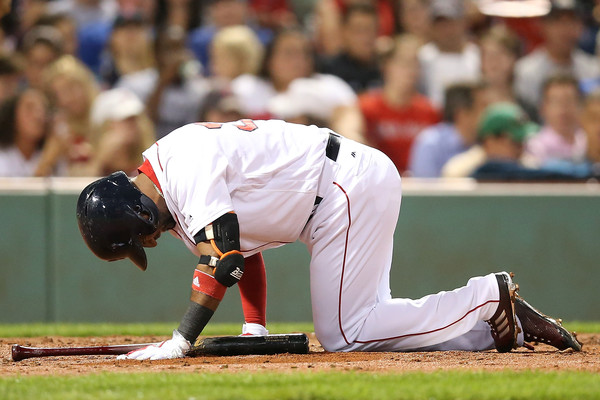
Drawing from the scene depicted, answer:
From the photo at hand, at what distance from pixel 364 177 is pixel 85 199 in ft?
4.66

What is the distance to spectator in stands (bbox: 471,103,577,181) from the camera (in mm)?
8508

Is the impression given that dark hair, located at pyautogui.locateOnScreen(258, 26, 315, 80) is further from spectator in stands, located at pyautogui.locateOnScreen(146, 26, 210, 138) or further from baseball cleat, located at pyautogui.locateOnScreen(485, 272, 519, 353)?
baseball cleat, located at pyautogui.locateOnScreen(485, 272, 519, 353)

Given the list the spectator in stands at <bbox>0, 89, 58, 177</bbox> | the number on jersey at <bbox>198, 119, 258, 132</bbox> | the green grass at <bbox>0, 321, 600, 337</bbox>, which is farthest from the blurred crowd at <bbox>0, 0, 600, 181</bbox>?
the number on jersey at <bbox>198, 119, 258, 132</bbox>

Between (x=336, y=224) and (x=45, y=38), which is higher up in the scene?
(x=45, y=38)

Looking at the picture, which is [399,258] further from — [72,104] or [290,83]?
[72,104]

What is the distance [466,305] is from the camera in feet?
16.0

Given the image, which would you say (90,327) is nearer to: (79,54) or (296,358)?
(296,358)

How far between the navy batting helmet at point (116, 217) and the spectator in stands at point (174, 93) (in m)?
4.87

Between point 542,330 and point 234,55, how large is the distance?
18.7ft

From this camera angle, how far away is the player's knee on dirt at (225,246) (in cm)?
430

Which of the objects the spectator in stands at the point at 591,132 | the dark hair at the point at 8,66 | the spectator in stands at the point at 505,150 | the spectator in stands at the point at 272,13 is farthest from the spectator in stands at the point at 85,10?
the spectator in stands at the point at 591,132

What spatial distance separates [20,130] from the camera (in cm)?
875

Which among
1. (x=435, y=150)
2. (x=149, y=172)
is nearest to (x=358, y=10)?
(x=435, y=150)

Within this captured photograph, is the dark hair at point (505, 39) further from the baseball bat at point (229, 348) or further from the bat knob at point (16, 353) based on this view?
the bat knob at point (16, 353)
